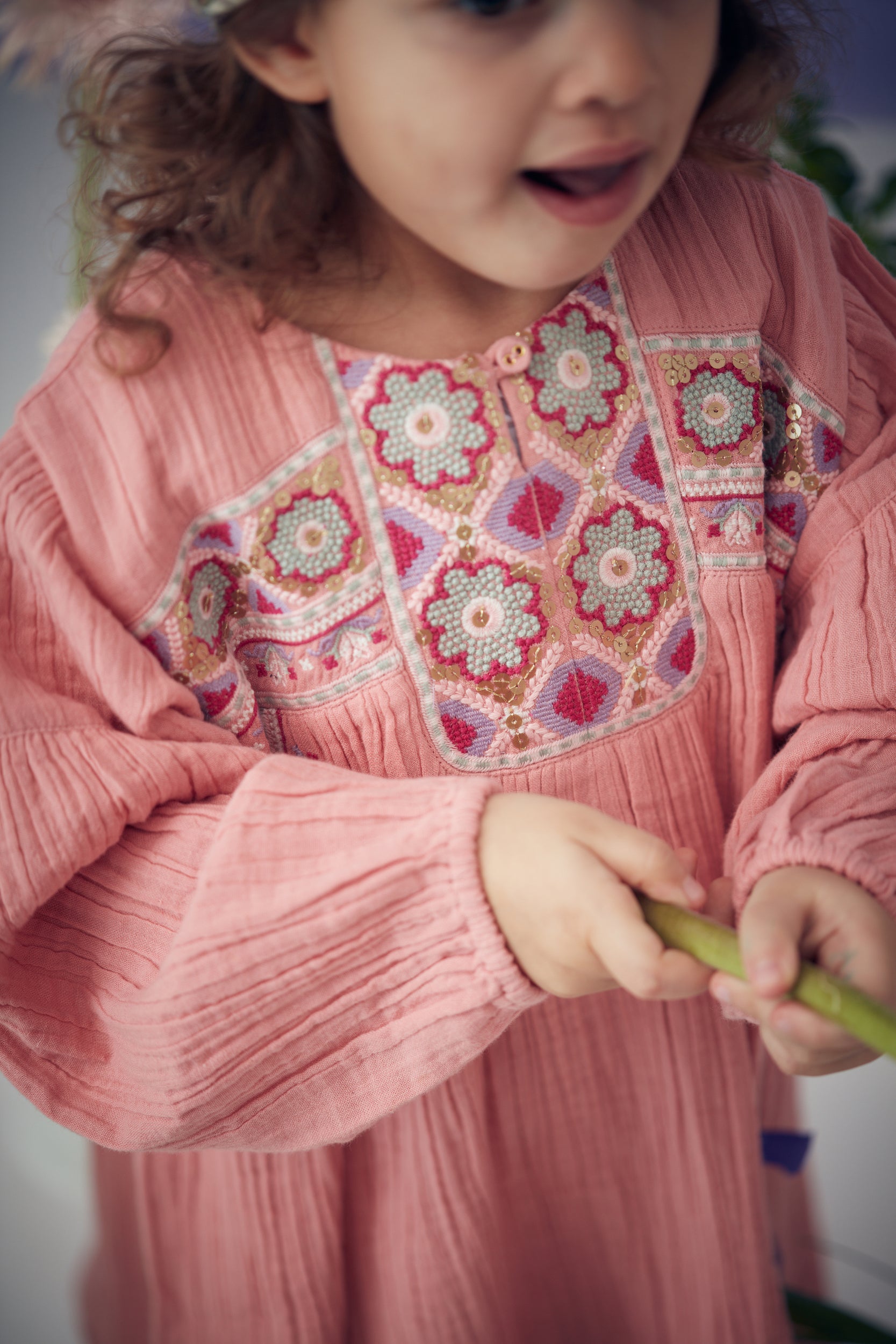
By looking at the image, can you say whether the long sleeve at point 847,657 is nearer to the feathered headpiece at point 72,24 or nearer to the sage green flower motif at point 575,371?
the sage green flower motif at point 575,371

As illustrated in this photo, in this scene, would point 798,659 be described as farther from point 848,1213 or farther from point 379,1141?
point 848,1213

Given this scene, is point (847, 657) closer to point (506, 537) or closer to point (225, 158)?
point (506, 537)

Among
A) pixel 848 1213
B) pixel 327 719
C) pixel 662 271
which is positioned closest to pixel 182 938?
pixel 327 719

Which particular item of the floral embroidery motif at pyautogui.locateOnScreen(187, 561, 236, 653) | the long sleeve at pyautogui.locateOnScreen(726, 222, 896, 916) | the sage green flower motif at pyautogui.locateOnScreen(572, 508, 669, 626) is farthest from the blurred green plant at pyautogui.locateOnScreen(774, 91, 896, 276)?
the floral embroidery motif at pyautogui.locateOnScreen(187, 561, 236, 653)

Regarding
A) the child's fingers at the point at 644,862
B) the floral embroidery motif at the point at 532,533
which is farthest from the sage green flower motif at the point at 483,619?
the child's fingers at the point at 644,862

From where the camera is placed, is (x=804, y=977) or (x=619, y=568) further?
(x=619, y=568)

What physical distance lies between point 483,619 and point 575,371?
0.10m

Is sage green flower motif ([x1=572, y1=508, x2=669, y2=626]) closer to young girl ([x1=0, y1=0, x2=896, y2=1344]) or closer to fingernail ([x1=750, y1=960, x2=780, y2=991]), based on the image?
young girl ([x1=0, y1=0, x2=896, y2=1344])

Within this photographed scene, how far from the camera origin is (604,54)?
271 millimetres

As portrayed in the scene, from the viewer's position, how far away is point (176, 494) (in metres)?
0.37

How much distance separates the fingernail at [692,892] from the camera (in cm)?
30

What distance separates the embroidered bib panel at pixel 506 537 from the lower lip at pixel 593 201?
0.26 feet

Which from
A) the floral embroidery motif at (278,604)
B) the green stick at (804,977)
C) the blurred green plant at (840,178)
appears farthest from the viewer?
the blurred green plant at (840,178)

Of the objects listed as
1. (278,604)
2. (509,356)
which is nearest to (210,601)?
(278,604)
